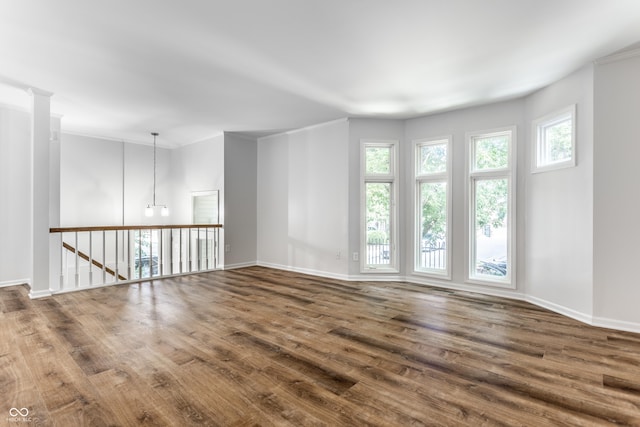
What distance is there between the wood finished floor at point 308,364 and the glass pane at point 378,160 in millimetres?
2338

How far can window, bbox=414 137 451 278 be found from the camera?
4.95m

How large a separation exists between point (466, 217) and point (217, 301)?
371cm

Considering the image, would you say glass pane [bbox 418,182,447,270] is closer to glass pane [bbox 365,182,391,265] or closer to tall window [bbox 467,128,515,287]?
tall window [bbox 467,128,515,287]

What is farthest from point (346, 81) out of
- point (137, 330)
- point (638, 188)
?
point (137, 330)

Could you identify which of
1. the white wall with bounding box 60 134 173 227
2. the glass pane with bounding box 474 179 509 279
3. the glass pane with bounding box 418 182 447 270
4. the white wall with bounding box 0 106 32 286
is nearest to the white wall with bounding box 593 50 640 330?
the glass pane with bounding box 474 179 509 279

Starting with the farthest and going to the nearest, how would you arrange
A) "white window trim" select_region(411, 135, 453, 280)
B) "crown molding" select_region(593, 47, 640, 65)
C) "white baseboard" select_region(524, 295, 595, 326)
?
"white window trim" select_region(411, 135, 453, 280)
"white baseboard" select_region(524, 295, 595, 326)
"crown molding" select_region(593, 47, 640, 65)

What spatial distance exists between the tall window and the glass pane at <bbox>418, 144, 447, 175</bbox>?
424mm

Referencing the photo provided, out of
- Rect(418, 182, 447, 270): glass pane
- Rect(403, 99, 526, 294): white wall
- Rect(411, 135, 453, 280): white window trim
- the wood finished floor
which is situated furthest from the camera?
Rect(418, 182, 447, 270): glass pane

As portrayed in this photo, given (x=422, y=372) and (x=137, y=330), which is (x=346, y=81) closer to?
(x=422, y=372)

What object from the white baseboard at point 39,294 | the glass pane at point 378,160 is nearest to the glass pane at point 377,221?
the glass pane at point 378,160

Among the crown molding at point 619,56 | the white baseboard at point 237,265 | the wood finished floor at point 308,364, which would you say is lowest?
the wood finished floor at point 308,364

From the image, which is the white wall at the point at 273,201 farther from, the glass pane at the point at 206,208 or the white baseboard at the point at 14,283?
the white baseboard at the point at 14,283

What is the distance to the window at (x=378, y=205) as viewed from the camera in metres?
5.39

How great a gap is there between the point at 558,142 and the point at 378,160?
2482mm
